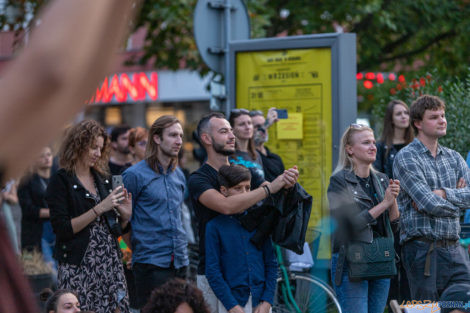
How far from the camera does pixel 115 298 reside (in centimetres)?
560

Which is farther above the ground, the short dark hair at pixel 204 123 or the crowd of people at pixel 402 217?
the short dark hair at pixel 204 123

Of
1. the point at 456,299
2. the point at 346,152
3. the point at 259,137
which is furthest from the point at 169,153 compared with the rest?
the point at 456,299

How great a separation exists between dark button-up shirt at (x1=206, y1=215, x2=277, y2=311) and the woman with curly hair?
0.79 meters

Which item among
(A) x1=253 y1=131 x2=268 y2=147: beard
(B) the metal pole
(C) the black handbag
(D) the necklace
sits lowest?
(C) the black handbag

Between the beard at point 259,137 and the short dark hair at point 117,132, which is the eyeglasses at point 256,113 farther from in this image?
the short dark hair at point 117,132

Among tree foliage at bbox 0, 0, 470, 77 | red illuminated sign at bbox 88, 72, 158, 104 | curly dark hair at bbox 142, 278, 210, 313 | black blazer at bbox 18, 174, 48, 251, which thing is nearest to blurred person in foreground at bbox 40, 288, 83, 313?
curly dark hair at bbox 142, 278, 210, 313

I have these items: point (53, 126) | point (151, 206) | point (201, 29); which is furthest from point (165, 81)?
point (53, 126)

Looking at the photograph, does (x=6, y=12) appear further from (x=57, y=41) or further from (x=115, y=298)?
(x=57, y=41)

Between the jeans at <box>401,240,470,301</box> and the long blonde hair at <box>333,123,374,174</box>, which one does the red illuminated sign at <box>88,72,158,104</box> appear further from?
the jeans at <box>401,240,470,301</box>

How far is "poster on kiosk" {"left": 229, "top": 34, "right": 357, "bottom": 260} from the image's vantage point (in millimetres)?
7398

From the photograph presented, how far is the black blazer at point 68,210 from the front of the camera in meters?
5.47

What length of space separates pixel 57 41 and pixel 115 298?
16.9ft

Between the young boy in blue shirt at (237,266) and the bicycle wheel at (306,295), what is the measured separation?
74.9 inches

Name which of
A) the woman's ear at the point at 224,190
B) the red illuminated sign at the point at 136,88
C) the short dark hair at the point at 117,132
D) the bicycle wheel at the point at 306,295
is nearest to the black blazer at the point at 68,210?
the woman's ear at the point at 224,190
